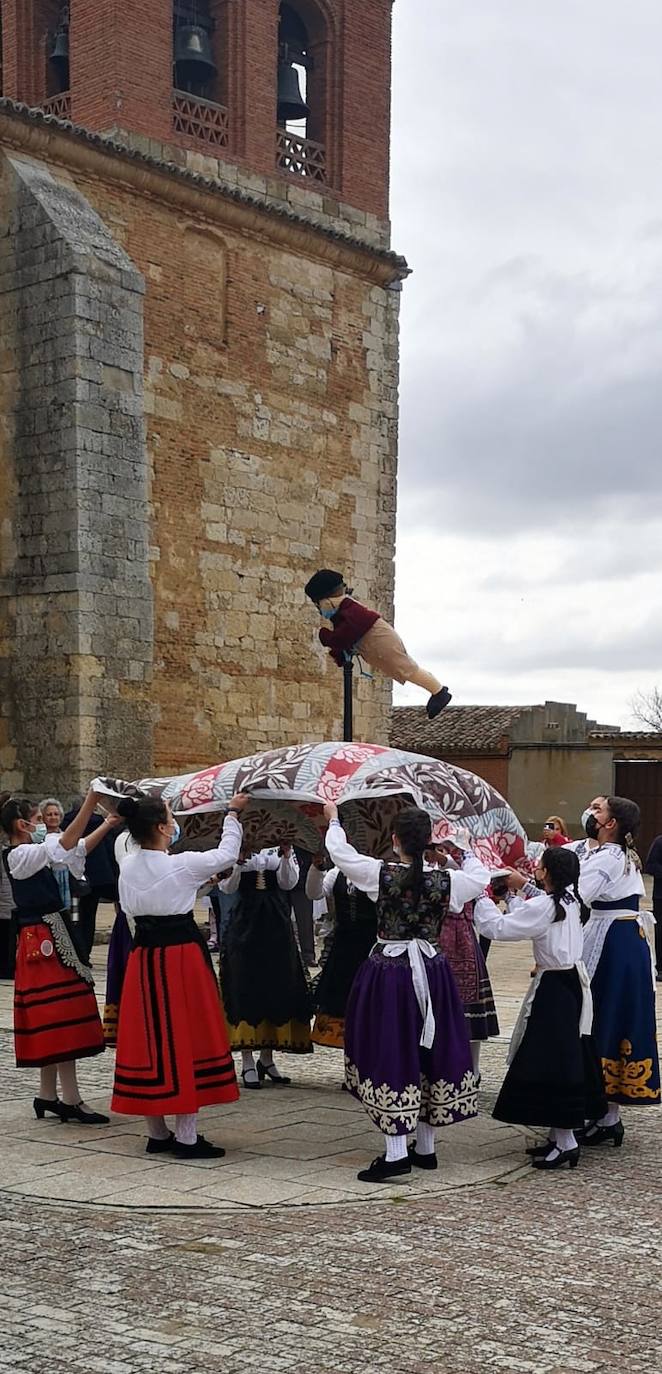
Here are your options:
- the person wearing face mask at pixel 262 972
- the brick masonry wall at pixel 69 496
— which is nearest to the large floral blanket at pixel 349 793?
the person wearing face mask at pixel 262 972

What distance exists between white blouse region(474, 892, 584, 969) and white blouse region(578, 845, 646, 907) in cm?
44

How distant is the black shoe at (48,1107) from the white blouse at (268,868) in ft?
4.72

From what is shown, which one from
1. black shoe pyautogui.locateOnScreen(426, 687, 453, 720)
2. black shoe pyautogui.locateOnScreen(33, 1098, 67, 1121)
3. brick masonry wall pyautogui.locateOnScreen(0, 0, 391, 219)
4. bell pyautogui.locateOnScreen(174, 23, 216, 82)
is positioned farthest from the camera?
bell pyautogui.locateOnScreen(174, 23, 216, 82)

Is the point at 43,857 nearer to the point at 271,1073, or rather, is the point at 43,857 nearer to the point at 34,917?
the point at 34,917

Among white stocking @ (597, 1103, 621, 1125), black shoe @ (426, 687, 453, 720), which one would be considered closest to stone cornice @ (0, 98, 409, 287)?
black shoe @ (426, 687, 453, 720)

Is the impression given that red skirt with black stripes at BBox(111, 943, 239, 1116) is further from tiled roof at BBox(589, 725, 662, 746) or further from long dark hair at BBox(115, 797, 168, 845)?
tiled roof at BBox(589, 725, 662, 746)

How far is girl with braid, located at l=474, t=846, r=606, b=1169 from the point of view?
6.65m

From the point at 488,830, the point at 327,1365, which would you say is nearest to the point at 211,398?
the point at 488,830

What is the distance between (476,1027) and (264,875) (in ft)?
4.45

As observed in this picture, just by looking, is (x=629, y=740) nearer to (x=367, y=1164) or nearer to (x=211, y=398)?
(x=211, y=398)

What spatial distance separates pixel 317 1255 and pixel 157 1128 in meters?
1.73

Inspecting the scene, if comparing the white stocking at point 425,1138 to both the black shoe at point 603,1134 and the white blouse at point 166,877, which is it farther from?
the white blouse at point 166,877

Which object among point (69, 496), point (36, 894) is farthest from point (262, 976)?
point (69, 496)

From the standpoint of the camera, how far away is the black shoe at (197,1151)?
674 centimetres
